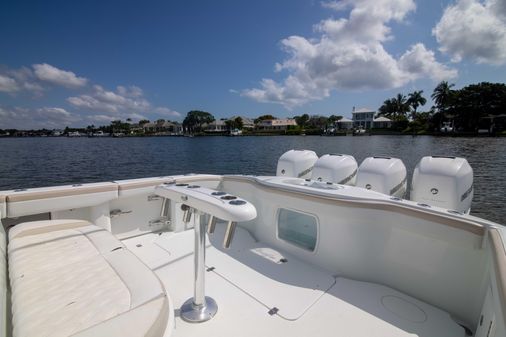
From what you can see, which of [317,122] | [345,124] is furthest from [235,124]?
[345,124]

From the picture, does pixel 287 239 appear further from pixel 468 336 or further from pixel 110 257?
pixel 110 257

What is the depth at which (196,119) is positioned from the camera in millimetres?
64438

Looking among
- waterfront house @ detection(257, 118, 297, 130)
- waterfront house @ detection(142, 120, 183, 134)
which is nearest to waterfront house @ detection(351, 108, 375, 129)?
waterfront house @ detection(257, 118, 297, 130)

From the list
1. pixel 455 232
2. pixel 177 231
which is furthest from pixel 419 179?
pixel 177 231

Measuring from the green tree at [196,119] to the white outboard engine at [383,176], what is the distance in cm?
6447

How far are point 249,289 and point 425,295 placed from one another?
1203 millimetres

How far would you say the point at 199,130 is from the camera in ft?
216

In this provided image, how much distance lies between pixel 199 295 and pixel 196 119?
6629 centimetres

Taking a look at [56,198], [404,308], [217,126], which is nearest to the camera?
[404,308]

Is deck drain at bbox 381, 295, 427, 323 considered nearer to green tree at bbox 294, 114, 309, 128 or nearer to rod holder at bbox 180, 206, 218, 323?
rod holder at bbox 180, 206, 218, 323

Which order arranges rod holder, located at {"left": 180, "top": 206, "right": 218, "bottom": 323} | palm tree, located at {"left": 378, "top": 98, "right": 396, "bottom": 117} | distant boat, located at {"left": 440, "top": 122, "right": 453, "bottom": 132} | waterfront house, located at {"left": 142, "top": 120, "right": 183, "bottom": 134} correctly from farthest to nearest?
1. waterfront house, located at {"left": 142, "top": 120, "right": 183, "bottom": 134}
2. palm tree, located at {"left": 378, "top": 98, "right": 396, "bottom": 117}
3. distant boat, located at {"left": 440, "top": 122, "right": 453, "bottom": 132}
4. rod holder, located at {"left": 180, "top": 206, "right": 218, "bottom": 323}

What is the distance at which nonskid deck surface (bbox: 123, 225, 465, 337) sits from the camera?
1.39m

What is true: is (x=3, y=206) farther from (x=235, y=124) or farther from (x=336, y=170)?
(x=235, y=124)

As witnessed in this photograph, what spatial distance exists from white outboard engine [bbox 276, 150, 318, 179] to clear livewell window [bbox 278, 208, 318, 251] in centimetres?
137
